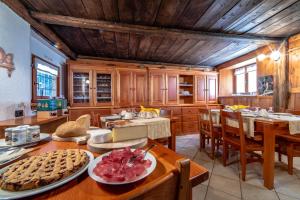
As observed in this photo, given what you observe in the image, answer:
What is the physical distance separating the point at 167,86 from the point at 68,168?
4.00 meters

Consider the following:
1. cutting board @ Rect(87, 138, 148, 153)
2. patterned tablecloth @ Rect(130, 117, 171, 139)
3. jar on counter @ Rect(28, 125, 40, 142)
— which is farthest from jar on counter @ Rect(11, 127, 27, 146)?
patterned tablecloth @ Rect(130, 117, 171, 139)

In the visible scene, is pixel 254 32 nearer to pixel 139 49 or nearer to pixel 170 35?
pixel 170 35

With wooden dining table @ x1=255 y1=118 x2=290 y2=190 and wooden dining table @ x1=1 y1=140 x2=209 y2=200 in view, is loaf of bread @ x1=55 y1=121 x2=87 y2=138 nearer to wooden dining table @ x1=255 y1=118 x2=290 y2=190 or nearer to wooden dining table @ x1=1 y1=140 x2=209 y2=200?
wooden dining table @ x1=1 y1=140 x2=209 y2=200

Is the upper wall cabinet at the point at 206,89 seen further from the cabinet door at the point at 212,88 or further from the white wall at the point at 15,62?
the white wall at the point at 15,62

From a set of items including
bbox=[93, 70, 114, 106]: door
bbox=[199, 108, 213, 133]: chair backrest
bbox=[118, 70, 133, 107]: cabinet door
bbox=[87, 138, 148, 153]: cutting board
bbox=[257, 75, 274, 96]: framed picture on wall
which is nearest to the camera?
bbox=[87, 138, 148, 153]: cutting board

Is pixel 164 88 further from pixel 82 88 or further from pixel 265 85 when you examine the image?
pixel 265 85

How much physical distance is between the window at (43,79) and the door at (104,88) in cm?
87

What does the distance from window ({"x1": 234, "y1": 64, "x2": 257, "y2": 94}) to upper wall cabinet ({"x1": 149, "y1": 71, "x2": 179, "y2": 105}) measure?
1988 mm

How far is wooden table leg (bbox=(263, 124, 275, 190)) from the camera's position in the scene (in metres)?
1.73

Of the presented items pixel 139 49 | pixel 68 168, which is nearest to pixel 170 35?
pixel 139 49

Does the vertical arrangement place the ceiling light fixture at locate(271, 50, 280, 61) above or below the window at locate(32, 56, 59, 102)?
above

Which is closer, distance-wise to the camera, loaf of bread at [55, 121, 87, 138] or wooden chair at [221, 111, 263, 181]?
loaf of bread at [55, 121, 87, 138]

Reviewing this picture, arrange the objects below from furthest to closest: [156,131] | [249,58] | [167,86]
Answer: [167,86] < [249,58] < [156,131]

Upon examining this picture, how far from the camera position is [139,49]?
3.57 metres
